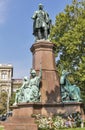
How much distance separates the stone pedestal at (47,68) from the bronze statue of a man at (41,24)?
100 centimetres

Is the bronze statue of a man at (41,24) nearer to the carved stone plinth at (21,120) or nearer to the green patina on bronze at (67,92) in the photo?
the green patina on bronze at (67,92)

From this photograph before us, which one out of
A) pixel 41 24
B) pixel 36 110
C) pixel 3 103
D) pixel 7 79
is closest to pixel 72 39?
pixel 41 24

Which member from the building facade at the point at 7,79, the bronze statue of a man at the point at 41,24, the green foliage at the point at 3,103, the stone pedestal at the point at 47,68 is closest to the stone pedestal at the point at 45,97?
the stone pedestal at the point at 47,68

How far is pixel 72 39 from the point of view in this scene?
95.5 ft

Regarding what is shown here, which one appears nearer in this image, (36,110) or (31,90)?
(36,110)

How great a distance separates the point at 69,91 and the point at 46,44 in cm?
310

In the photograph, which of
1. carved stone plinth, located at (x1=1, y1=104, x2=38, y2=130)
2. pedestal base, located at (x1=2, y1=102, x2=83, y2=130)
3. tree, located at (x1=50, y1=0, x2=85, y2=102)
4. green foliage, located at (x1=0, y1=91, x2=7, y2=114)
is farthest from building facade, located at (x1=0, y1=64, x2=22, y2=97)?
carved stone plinth, located at (x1=1, y1=104, x2=38, y2=130)

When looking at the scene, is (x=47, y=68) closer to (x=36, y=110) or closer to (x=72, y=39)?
(x=36, y=110)

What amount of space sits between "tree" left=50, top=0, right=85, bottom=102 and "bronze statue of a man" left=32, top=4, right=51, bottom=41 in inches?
298

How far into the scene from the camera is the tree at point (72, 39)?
28375 millimetres

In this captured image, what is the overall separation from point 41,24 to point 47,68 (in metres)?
3.27

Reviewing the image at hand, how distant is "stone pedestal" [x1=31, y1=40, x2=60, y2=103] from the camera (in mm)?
17875

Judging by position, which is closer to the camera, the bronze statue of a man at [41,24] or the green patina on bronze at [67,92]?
the green patina on bronze at [67,92]

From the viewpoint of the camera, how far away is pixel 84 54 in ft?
95.6
